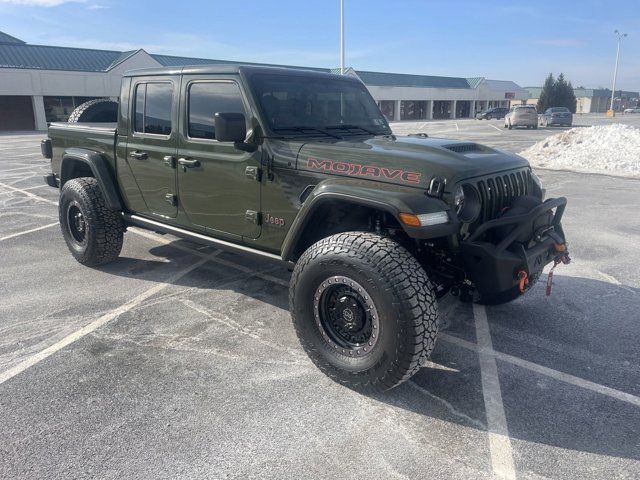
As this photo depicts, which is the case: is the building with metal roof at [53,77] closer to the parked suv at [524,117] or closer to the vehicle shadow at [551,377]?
the parked suv at [524,117]

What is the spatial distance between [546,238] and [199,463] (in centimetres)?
265

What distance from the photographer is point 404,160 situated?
319 cm

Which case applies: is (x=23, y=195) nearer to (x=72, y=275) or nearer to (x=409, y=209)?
(x=72, y=275)

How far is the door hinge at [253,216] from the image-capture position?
3.87m

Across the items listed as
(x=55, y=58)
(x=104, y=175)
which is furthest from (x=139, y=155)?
(x=55, y=58)

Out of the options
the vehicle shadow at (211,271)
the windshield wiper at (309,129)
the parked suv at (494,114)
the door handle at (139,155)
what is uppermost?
the parked suv at (494,114)

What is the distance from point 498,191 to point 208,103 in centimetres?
240

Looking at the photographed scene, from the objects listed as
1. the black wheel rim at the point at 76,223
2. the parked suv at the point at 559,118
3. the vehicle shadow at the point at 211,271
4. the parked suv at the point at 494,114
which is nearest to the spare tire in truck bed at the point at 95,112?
the black wheel rim at the point at 76,223

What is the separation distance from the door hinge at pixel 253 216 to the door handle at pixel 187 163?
0.66 metres

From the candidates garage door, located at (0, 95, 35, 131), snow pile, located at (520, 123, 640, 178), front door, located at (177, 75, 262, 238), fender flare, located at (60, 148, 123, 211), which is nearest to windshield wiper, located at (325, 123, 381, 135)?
front door, located at (177, 75, 262, 238)

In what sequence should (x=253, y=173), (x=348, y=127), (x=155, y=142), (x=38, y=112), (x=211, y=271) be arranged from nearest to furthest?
(x=253, y=173) < (x=348, y=127) < (x=155, y=142) < (x=211, y=271) < (x=38, y=112)

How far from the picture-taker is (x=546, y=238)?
3.49 m

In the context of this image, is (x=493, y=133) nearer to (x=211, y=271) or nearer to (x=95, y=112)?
(x=95, y=112)

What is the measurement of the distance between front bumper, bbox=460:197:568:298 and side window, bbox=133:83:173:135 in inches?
A: 111
